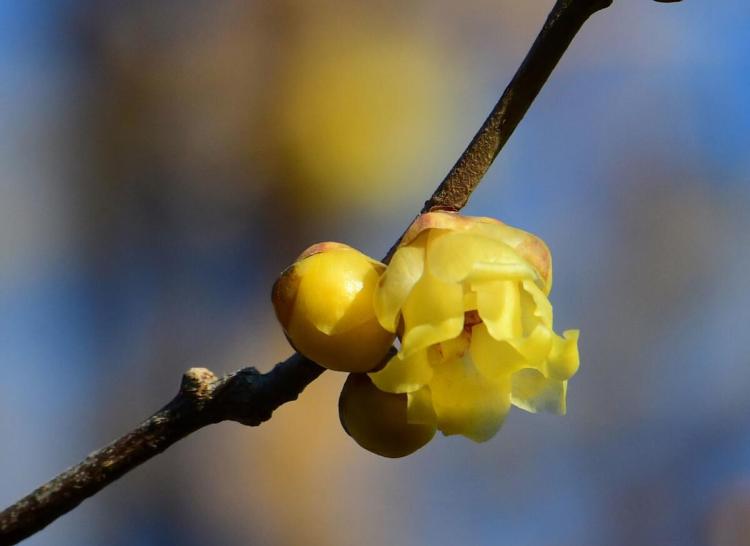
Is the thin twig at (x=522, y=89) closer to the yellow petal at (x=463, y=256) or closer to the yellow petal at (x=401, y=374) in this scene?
the yellow petal at (x=463, y=256)

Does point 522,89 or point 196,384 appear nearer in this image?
point 522,89

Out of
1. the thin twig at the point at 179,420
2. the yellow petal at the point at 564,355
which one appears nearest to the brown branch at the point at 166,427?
the thin twig at the point at 179,420

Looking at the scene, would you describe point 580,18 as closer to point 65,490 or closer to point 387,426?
point 387,426

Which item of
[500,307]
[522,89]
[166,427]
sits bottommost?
[166,427]

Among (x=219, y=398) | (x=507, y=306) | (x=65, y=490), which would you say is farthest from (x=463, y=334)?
(x=65, y=490)

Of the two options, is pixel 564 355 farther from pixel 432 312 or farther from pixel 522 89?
pixel 522 89

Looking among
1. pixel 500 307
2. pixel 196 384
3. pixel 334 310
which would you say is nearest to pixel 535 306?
pixel 500 307
